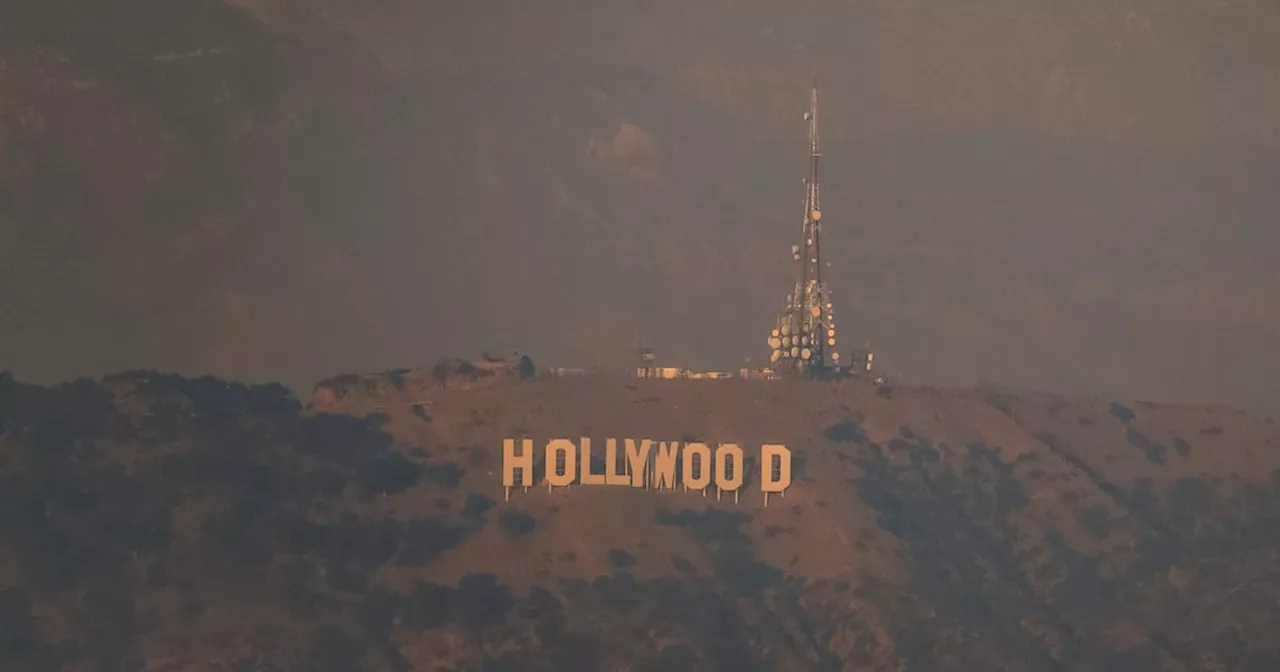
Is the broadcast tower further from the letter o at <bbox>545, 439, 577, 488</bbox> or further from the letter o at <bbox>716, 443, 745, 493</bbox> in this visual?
the letter o at <bbox>545, 439, 577, 488</bbox>

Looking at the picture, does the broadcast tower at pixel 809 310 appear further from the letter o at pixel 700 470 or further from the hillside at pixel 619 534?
the letter o at pixel 700 470

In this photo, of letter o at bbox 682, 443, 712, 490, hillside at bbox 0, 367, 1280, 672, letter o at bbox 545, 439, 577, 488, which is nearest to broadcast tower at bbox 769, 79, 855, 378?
hillside at bbox 0, 367, 1280, 672

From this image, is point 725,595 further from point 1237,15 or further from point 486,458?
point 1237,15

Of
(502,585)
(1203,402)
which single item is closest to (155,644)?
(502,585)

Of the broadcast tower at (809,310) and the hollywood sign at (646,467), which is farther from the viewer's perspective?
the broadcast tower at (809,310)

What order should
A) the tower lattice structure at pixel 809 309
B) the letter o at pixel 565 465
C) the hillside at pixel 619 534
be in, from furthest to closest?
the tower lattice structure at pixel 809 309
the letter o at pixel 565 465
the hillside at pixel 619 534

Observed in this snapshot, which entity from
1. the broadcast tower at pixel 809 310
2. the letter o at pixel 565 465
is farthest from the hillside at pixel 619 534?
the broadcast tower at pixel 809 310

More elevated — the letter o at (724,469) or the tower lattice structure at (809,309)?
the tower lattice structure at (809,309)
